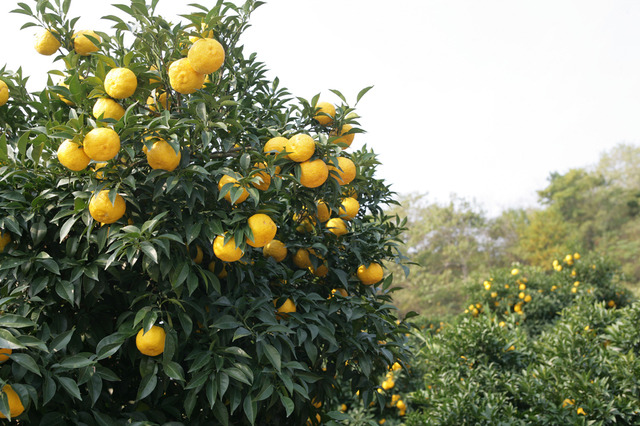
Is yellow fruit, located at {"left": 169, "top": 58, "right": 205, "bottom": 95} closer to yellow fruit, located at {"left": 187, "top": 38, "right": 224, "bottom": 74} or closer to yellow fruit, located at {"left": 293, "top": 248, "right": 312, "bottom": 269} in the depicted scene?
yellow fruit, located at {"left": 187, "top": 38, "right": 224, "bottom": 74}

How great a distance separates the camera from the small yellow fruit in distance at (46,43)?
174cm

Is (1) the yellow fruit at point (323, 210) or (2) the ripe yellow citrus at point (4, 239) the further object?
(1) the yellow fruit at point (323, 210)

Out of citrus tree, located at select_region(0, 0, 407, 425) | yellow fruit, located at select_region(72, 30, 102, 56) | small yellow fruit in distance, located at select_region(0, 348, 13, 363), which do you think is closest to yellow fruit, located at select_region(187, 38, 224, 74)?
citrus tree, located at select_region(0, 0, 407, 425)

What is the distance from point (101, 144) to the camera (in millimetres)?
1227

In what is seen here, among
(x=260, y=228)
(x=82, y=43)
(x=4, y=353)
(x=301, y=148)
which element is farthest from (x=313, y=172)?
(x=82, y=43)

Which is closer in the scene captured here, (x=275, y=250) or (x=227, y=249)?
(x=227, y=249)

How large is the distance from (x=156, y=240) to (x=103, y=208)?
0.61 ft

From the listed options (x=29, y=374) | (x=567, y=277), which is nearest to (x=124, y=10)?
(x=29, y=374)

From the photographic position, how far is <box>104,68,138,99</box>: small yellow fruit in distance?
1369mm

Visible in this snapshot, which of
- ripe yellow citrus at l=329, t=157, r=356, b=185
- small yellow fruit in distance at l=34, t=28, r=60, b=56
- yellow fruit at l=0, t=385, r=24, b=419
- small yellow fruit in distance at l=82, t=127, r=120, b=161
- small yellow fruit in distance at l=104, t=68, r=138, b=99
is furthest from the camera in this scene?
small yellow fruit in distance at l=34, t=28, r=60, b=56

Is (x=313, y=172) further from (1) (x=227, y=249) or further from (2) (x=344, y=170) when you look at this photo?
(1) (x=227, y=249)

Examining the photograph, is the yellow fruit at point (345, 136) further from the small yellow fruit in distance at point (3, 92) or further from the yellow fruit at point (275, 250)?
the small yellow fruit in distance at point (3, 92)

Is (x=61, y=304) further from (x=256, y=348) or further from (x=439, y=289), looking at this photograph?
(x=439, y=289)

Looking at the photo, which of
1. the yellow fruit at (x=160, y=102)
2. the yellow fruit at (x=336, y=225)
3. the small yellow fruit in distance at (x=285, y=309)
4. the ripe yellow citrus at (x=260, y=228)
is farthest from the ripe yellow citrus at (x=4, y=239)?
the yellow fruit at (x=336, y=225)
